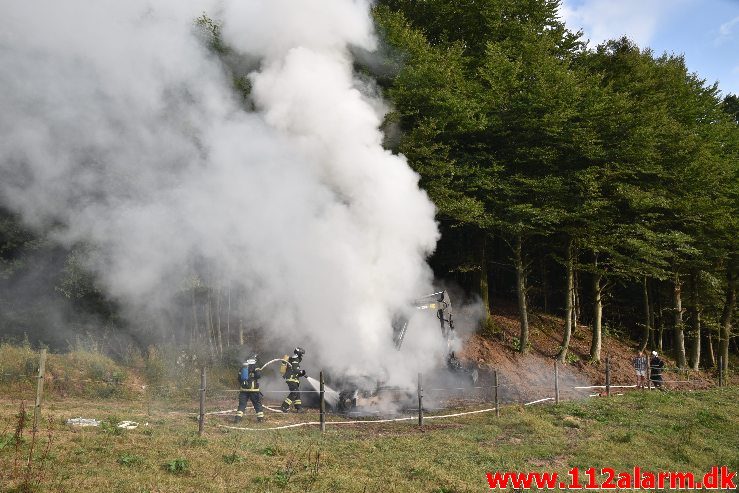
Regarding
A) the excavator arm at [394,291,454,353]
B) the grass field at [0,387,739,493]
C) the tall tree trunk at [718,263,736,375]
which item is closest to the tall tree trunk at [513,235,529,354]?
the excavator arm at [394,291,454,353]

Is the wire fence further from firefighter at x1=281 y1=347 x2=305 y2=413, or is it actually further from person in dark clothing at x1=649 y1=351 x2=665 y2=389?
person in dark clothing at x1=649 y1=351 x2=665 y2=389

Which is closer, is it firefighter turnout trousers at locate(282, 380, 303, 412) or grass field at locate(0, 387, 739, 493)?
grass field at locate(0, 387, 739, 493)

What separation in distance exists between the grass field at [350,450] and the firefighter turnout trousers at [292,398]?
0.64 m

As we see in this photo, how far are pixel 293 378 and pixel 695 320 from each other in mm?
22917

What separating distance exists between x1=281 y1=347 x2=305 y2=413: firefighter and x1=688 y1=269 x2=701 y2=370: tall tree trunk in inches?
863

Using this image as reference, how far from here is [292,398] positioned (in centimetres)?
1439

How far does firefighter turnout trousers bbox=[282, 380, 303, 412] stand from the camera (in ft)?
46.8

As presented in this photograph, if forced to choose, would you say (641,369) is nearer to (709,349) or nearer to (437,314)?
(437,314)

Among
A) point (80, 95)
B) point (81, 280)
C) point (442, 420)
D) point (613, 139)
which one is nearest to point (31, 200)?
point (81, 280)

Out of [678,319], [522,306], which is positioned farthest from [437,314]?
[678,319]

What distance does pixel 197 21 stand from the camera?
18875 mm

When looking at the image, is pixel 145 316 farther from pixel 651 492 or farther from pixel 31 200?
pixel 651 492

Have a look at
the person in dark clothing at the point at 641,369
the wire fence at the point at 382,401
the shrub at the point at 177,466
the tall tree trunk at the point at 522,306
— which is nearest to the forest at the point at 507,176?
the tall tree trunk at the point at 522,306

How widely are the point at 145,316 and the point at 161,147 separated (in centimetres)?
633
